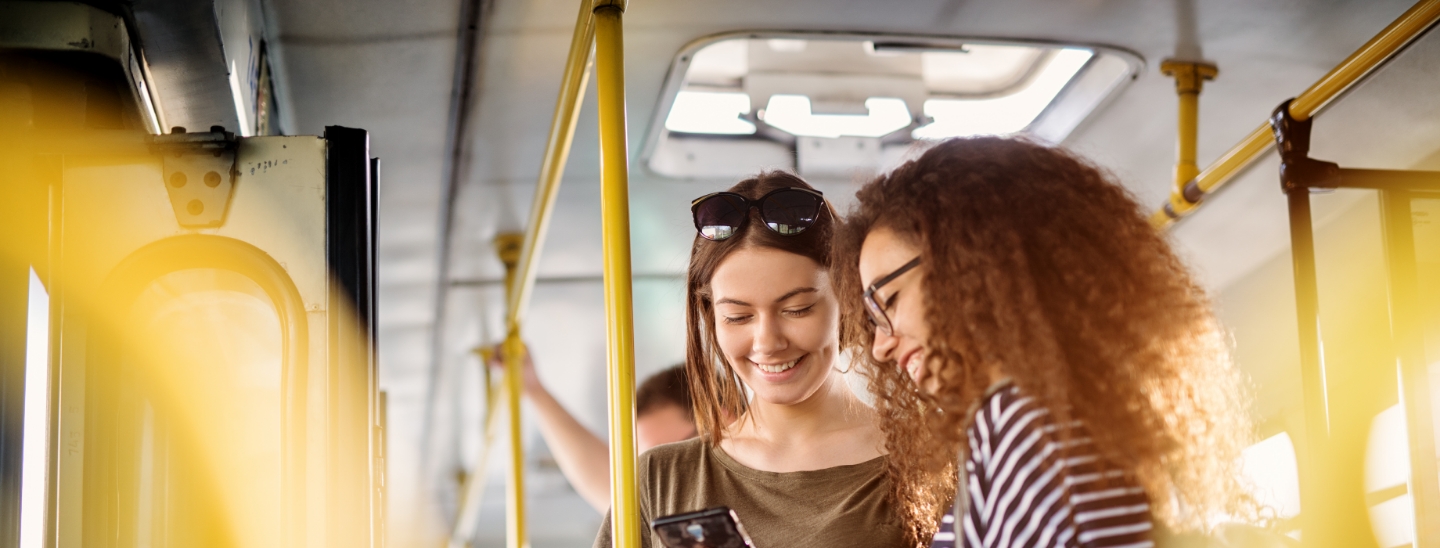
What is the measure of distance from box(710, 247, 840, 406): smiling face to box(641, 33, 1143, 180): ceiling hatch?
1.07m

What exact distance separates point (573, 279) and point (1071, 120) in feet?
8.28

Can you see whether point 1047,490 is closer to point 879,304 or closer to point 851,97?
point 879,304

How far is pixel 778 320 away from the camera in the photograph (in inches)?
97.0

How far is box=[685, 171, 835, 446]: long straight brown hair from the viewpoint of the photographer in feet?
8.21

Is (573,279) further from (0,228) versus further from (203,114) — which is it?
(0,228)

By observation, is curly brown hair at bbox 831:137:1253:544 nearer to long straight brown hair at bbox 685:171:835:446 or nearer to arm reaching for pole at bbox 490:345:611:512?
long straight brown hair at bbox 685:171:835:446

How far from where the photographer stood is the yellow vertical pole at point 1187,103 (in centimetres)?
355

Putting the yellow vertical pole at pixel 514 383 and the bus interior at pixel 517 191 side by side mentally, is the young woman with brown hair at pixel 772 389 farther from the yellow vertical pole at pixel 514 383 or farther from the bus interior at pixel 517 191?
the yellow vertical pole at pixel 514 383

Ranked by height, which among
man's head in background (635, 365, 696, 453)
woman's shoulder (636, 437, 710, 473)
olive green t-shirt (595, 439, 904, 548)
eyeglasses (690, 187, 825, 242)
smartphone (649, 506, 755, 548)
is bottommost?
smartphone (649, 506, 755, 548)

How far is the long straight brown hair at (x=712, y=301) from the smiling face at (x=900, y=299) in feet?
1.92

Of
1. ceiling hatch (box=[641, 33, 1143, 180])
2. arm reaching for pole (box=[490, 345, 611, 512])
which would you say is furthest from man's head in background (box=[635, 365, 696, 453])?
ceiling hatch (box=[641, 33, 1143, 180])

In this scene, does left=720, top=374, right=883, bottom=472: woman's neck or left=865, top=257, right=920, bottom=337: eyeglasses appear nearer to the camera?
left=865, top=257, right=920, bottom=337: eyeglasses

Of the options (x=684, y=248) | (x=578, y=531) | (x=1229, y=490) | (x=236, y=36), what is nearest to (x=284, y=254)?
(x=236, y=36)

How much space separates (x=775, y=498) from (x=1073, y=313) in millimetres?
905
